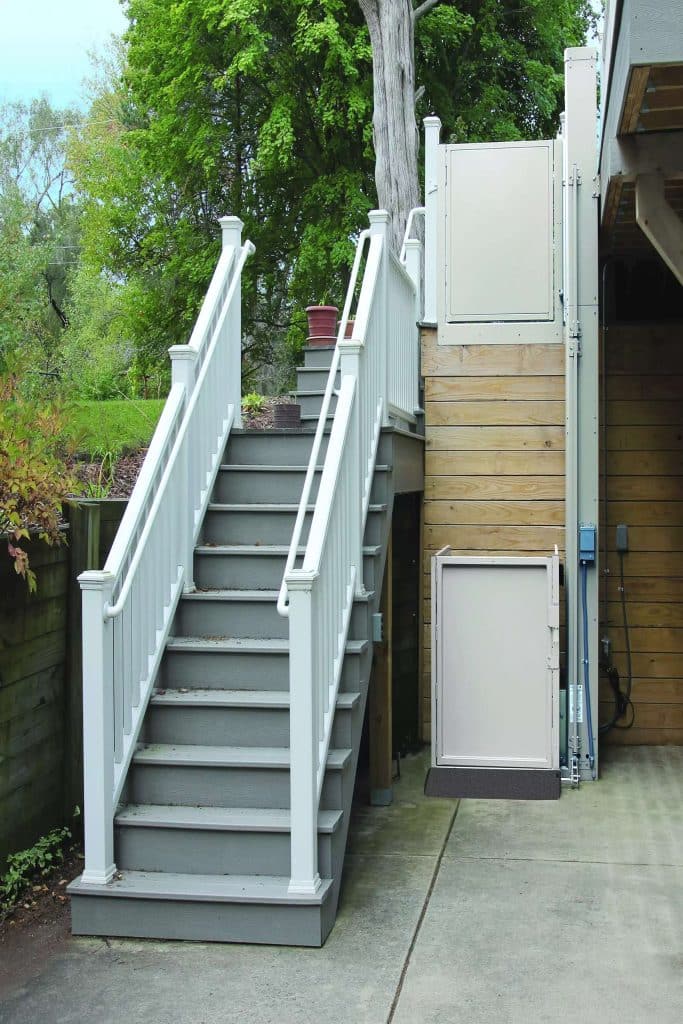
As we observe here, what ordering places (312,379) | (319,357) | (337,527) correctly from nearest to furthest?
(337,527) → (312,379) → (319,357)

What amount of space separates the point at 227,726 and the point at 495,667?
2.00m

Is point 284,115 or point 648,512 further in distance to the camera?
point 284,115

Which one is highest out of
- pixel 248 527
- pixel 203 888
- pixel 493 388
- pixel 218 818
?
pixel 493 388

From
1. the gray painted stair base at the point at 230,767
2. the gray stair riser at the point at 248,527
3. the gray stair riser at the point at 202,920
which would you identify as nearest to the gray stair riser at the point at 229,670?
the gray painted stair base at the point at 230,767

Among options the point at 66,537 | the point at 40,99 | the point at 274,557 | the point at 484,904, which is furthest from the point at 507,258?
the point at 40,99

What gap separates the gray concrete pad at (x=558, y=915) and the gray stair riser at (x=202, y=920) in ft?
1.26

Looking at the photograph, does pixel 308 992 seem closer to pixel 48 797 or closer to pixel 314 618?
pixel 314 618

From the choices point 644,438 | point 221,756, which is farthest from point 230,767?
point 644,438

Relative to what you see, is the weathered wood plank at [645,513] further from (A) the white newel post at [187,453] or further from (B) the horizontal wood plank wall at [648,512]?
(A) the white newel post at [187,453]

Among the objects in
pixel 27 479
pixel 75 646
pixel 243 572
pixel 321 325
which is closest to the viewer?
pixel 27 479

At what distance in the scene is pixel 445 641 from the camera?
19.1 feet

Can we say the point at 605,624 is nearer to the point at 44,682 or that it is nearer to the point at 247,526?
the point at 247,526

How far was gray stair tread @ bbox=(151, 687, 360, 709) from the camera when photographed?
4.20m

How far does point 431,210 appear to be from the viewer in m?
6.38
